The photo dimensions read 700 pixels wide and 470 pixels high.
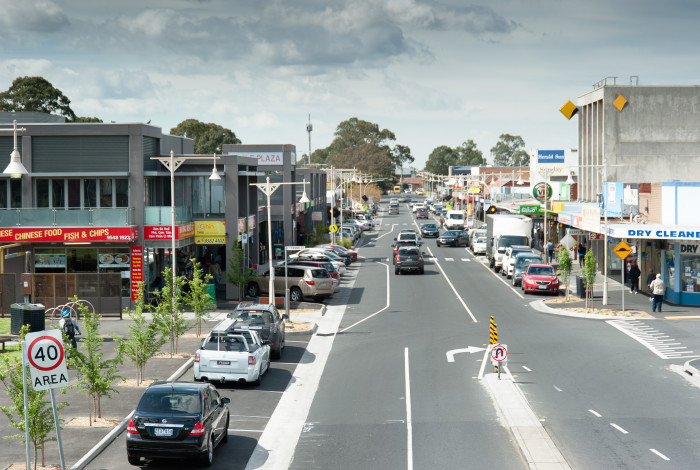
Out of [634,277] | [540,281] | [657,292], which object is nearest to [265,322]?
[657,292]

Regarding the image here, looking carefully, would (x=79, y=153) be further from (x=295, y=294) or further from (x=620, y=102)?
(x=620, y=102)

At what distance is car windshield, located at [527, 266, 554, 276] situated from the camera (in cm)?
4641

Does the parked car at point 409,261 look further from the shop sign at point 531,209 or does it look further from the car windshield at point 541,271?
the shop sign at point 531,209

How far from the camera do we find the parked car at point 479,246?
71.4 meters

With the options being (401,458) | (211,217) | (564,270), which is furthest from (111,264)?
(401,458)

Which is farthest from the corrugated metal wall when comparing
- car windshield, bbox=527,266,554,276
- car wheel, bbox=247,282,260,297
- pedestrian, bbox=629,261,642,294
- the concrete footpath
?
pedestrian, bbox=629,261,642,294

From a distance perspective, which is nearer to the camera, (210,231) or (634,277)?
(210,231)

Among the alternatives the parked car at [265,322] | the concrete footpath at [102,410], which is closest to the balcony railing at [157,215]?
the concrete footpath at [102,410]

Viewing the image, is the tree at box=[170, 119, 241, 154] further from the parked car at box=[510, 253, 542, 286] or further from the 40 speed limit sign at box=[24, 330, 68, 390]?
the 40 speed limit sign at box=[24, 330, 68, 390]

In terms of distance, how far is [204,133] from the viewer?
5866 inches

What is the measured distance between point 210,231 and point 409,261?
17.4m

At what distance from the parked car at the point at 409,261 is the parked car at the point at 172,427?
3985 centimetres

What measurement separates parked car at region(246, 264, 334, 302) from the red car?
1087 cm

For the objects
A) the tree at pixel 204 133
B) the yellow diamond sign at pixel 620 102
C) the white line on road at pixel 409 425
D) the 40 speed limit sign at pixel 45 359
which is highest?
the tree at pixel 204 133
